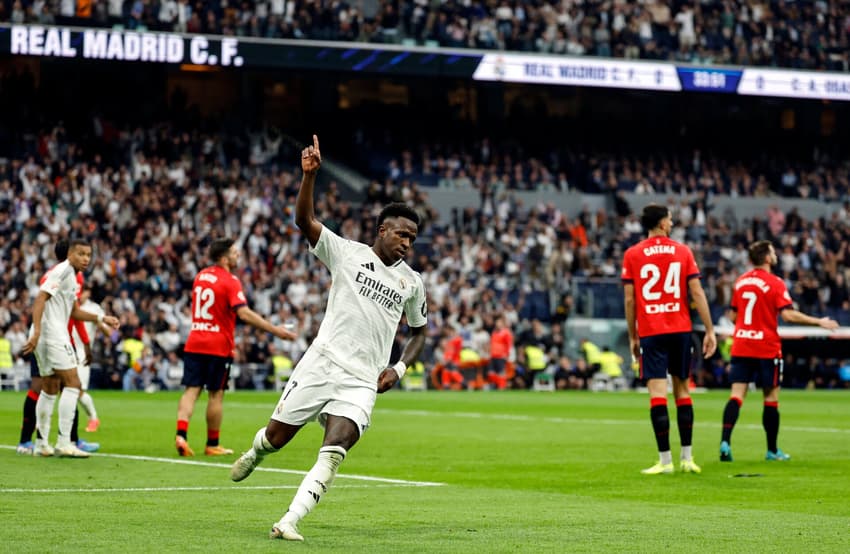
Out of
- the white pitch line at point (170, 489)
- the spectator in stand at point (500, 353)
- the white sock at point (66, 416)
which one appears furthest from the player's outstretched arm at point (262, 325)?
the spectator in stand at point (500, 353)

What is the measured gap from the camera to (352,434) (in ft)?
28.4

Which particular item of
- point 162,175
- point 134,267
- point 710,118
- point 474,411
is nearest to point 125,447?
point 474,411

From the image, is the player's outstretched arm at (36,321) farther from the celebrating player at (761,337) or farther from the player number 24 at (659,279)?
the celebrating player at (761,337)

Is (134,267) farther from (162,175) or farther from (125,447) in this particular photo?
(125,447)

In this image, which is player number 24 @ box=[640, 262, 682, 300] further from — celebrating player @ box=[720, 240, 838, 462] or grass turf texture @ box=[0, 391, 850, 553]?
celebrating player @ box=[720, 240, 838, 462]

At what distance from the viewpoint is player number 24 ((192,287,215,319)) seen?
15.7 metres

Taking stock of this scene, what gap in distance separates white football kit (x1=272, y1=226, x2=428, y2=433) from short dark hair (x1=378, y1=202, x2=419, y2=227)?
0.81 ft

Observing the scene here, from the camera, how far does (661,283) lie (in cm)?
1362

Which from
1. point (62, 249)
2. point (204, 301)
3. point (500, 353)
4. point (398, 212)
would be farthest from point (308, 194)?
point (500, 353)

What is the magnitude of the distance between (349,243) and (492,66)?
36.1 metres

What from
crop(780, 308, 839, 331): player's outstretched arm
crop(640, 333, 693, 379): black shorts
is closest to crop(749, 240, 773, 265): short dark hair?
crop(780, 308, 839, 331): player's outstretched arm

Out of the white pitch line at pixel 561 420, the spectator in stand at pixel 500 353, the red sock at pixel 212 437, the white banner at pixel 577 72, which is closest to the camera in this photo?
the red sock at pixel 212 437

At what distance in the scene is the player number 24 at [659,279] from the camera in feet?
44.6

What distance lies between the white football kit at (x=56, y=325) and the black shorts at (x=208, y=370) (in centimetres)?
152
